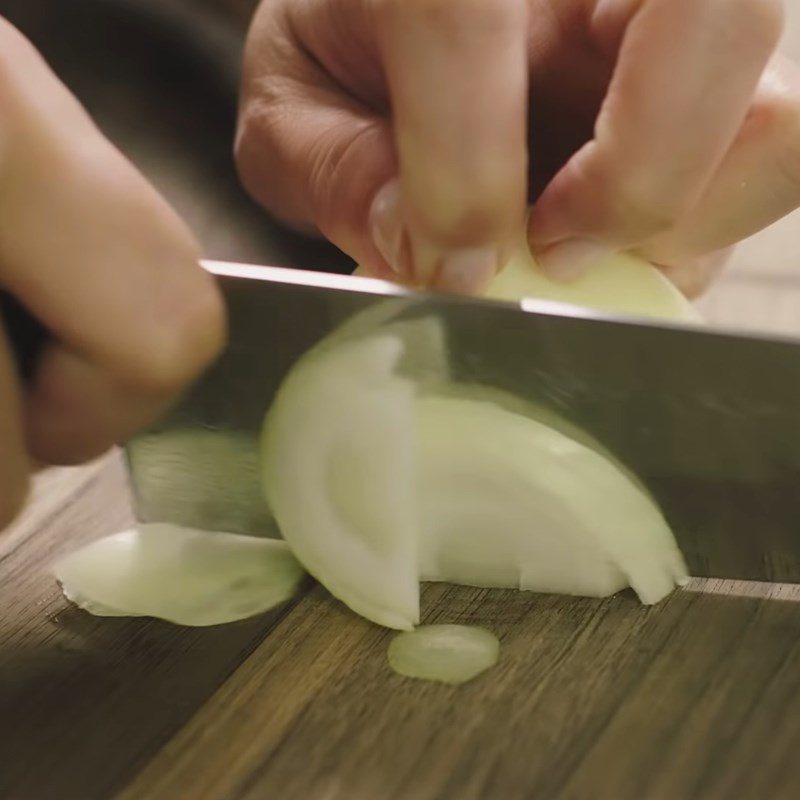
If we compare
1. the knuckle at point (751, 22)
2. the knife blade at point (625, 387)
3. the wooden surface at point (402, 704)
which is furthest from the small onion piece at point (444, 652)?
the knuckle at point (751, 22)

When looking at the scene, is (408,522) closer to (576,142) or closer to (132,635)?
(132,635)

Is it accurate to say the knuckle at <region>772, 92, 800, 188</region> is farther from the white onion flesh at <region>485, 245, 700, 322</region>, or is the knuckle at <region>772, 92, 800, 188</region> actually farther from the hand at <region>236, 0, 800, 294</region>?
the white onion flesh at <region>485, 245, 700, 322</region>

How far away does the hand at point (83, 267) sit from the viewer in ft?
1.86

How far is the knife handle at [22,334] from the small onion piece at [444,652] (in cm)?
29

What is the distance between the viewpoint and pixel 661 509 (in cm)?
74

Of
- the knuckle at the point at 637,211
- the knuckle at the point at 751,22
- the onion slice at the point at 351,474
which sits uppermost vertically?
the knuckle at the point at 751,22

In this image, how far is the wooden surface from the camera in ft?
2.08

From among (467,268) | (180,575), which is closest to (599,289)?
(467,268)

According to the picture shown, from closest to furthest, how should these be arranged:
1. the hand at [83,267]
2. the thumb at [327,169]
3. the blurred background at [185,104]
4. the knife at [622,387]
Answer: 1. the hand at [83,267]
2. the knife at [622,387]
3. the thumb at [327,169]
4. the blurred background at [185,104]

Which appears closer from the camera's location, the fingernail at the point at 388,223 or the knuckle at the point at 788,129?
the fingernail at the point at 388,223

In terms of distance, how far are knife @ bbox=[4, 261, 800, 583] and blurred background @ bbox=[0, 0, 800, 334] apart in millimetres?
503

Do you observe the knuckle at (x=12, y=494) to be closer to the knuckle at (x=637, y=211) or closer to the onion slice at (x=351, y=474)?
the onion slice at (x=351, y=474)

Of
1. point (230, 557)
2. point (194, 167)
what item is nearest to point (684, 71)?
point (230, 557)

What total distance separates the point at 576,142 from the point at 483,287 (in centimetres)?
30
